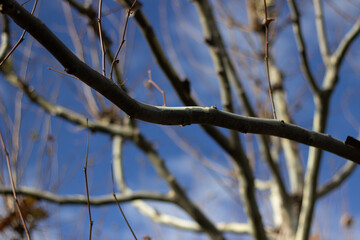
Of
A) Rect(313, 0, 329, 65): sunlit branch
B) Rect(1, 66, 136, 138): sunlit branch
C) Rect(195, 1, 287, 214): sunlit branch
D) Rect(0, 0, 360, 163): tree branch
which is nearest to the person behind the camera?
Rect(0, 0, 360, 163): tree branch

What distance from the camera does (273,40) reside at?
276 centimetres

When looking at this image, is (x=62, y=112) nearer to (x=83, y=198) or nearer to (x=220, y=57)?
(x=83, y=198)

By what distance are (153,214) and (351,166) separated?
5.20ft

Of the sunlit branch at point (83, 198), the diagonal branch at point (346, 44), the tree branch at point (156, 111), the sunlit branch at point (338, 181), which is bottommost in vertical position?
the tree branch at point (156, 111)

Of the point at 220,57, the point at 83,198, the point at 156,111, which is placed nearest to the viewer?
the point at 156,111

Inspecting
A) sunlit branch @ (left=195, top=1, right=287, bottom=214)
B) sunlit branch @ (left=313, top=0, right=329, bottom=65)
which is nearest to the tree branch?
sunlit branch @ (left=195, top=1, right=287, bottom=214)

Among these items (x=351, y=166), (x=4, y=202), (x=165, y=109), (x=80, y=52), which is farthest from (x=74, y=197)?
(x=351, y=166)

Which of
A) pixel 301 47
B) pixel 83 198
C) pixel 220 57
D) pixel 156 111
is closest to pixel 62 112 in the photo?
pixel 83 198

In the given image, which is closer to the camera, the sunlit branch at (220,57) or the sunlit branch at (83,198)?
the sunlit branch at (220,57)

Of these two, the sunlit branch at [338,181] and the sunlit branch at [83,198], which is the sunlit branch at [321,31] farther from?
the sunlit branch at [83,198]

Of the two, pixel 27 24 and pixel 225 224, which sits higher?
pixel 225 224

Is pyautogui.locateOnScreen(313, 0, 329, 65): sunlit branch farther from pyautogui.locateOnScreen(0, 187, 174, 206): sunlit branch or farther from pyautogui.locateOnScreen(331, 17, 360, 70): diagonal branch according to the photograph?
pyautogui.locateOnScreen(0, 187, 174, 206): sunlit branch

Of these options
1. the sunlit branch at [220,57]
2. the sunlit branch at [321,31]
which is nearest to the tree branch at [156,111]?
the sunlit branch at [220,57]

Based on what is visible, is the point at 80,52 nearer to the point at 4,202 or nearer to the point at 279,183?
the point at 4,202
